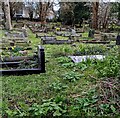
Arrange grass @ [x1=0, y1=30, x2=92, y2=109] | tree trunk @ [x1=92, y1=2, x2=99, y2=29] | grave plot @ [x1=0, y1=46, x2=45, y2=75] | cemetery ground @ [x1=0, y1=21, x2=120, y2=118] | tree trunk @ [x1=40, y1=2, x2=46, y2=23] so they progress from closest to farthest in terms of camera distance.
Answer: cemetery ground @ [x1=0, y1=21, x2=120, y2=118], grass @ [x1=0, y1=30, x2=92, y2=109], grave plot @ [x1=0, y1=46, x2=45, y2=75], tree trunk @ [x1=92, y1=2, x2=99, y2=29], tree trunk @ [x1=40, y1=2, x2=46, y2=23]

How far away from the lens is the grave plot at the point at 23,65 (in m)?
4.57

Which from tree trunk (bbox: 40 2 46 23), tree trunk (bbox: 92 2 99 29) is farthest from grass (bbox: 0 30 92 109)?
tree trunk (bbox: 40 2 46 23)

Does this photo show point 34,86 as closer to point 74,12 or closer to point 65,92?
point 65,92

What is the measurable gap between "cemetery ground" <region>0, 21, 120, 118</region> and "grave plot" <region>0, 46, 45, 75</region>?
162 millimetres

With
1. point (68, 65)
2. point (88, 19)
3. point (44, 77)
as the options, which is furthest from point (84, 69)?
point (88, 19)

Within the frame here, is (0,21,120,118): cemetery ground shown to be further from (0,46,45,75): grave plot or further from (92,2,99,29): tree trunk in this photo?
(92,2,99,29): tree trunk

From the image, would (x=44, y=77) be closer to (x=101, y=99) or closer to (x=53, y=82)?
(x=53, y=82)

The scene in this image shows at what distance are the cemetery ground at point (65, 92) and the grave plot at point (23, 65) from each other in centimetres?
16

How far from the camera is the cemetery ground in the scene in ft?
9.50

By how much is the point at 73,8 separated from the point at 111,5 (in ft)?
11.3

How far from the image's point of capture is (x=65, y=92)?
3.59 meters

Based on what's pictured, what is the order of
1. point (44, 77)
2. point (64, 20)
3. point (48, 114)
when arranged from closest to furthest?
point (48, 114) → point (44, 77) → point (64, 20)

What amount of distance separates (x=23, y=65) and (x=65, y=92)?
5.76 feet

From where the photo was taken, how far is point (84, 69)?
485 cm
